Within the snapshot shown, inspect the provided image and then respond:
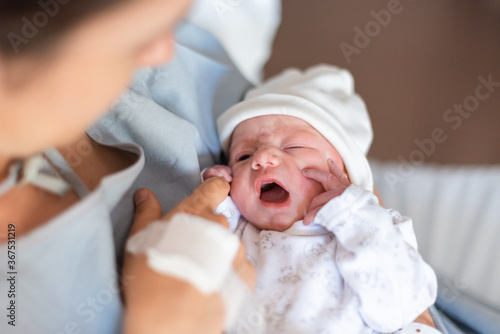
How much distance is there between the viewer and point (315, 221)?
0.79m

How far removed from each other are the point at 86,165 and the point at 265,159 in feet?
1.05

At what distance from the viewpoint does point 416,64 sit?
176 centimetres

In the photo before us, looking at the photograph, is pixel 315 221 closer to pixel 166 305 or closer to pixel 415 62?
pixel 166 305

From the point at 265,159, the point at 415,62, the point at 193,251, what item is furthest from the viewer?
the point at 415,62

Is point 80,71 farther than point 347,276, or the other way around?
point 347,276

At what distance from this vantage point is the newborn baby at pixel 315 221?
0.72 m

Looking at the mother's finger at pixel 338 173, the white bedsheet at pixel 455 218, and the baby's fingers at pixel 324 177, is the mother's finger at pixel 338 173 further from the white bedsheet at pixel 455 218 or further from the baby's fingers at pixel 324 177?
the white bedsheet at pixel 455 218

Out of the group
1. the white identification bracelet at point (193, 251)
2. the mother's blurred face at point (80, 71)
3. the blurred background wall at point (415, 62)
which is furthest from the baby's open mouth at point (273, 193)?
the blurred background wall at point (415, 62)

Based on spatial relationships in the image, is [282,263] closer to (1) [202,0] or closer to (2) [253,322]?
(2) [253,322]

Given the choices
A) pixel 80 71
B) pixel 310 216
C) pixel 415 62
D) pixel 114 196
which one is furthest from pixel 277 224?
pixel 415 62

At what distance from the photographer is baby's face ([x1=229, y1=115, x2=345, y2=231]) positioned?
2.77 feet

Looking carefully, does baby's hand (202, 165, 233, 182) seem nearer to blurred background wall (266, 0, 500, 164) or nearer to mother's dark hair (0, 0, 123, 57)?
mother's dark hair (0, 0, 123, 57)

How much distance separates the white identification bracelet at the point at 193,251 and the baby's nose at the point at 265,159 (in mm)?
339

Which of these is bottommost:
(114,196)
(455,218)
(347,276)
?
(455,218)
